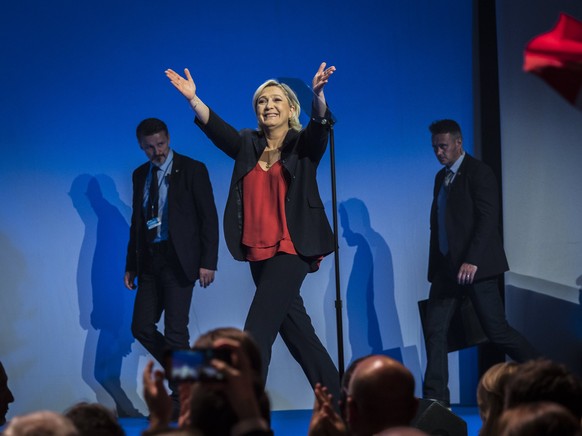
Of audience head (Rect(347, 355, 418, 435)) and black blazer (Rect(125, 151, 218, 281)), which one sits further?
black blazer (Rect(125, 151, 218, 281))

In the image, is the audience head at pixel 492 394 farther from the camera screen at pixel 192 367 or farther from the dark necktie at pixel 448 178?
the dark necktie at pixel 448 178

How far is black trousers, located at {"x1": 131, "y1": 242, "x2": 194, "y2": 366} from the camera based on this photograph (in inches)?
227

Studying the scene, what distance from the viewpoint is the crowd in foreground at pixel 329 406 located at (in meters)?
1.92

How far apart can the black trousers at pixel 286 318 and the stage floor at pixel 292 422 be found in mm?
542

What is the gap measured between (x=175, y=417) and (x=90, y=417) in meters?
3.01

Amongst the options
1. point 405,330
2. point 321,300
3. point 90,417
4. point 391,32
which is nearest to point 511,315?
point 405,330

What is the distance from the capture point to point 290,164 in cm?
479

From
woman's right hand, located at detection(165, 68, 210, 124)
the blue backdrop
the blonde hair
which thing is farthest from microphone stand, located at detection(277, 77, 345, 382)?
woman's right hand, located at detection(165, 68, 210, 124)

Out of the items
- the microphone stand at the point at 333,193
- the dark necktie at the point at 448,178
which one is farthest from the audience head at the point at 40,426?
the dark necktie at the point at 448,178

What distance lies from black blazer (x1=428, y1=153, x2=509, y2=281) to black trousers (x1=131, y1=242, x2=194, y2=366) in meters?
1.72

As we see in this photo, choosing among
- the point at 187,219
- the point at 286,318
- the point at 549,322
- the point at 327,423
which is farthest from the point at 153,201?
the point at 327,423

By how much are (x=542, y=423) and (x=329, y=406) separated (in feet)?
2.08

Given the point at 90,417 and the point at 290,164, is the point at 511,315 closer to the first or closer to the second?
the point at 290,164

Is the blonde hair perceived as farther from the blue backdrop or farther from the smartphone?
the smartphone
